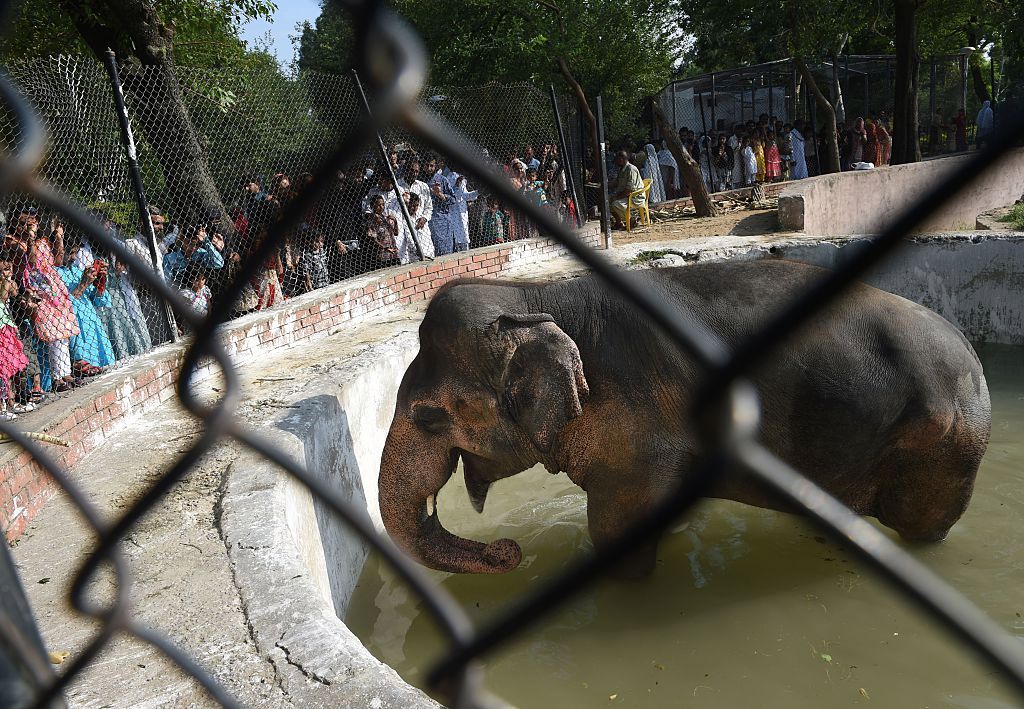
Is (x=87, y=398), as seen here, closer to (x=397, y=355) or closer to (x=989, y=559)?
(x=397, y=355)

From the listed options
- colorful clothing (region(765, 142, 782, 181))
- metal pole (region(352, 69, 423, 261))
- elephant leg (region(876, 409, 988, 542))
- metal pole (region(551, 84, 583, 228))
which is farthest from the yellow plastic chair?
elephant leg (region(876, 409, 988, 542))

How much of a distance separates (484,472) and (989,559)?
281 cm

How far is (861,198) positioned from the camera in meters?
14.3

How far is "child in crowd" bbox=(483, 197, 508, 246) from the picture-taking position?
10.7 m

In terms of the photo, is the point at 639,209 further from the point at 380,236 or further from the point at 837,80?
the point at 837,80

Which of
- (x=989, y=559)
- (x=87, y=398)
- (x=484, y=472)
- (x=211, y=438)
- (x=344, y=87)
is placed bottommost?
(x=989, y=559)

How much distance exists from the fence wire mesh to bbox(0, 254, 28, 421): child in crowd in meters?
0.02

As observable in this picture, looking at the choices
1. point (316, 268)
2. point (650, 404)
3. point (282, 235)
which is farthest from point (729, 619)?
point (316, 268)

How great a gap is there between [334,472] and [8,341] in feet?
7.27

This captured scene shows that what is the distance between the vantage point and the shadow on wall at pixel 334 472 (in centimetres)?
428

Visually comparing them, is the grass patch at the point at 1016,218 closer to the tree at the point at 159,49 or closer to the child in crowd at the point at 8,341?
the tree at the point at 159,49

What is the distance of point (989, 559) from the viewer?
4.50 meters

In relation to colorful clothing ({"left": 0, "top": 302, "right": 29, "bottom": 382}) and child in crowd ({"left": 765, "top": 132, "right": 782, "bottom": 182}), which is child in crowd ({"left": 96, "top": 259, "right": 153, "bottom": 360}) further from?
child in crowd ({"left": 765, "top": 132, "right": 782, "bottom": 182})

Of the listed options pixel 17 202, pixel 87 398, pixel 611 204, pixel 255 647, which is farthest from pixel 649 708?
pixel 611 204
